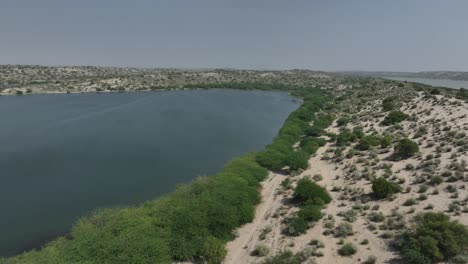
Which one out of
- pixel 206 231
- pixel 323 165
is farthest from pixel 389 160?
pixel 206 231

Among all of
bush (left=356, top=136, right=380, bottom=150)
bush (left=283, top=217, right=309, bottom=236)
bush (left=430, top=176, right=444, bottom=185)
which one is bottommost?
bush (left=283, top=217, right=309, bottom=236)

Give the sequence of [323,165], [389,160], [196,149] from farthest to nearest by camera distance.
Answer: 1. [196,149]
2. [323,165]
3. [389,160]

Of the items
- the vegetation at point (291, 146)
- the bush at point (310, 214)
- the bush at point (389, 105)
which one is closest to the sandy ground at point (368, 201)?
the bush at point (310, 214)

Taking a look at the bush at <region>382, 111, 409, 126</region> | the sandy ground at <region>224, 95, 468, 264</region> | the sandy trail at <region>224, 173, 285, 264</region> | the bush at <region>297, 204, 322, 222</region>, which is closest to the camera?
the sandy ground at <region>224, 95, 468, 264</region>

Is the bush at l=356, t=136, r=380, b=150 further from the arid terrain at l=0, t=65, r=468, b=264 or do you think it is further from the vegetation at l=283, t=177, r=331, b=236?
the vegetation at l=283, t=177, r=331, b=236

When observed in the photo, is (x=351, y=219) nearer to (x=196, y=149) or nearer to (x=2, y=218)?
(x=2, y=218)

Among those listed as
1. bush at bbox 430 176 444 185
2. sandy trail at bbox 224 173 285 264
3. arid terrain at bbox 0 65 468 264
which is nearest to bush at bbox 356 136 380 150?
arid terrain at bbox 0 65 468 264
